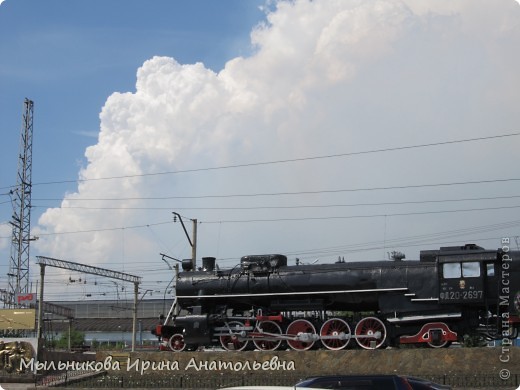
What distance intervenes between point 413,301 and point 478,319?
87.9 inches

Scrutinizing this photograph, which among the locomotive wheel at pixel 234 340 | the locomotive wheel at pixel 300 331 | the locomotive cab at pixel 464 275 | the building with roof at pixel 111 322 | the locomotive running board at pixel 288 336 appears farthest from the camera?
the building with roof at pixel 111 322

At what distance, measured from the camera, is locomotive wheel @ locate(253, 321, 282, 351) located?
2362 centimetres

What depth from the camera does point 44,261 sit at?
46156 mm

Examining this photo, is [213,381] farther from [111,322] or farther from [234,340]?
[111,322]

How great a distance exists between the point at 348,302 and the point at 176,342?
681cm

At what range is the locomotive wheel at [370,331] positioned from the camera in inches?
876

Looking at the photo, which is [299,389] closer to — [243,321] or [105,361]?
[243,321]

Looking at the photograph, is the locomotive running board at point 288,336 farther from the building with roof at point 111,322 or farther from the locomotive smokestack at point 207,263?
the building with roof at point 111,322

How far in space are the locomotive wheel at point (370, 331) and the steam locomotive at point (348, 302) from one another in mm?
35

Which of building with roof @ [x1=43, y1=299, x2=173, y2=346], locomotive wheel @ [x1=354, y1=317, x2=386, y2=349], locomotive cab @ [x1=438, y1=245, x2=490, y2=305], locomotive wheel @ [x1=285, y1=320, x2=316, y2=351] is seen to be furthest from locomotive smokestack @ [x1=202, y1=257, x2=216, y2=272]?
building with roof @ [x1=43, y1=299, x2=173, y2=346]

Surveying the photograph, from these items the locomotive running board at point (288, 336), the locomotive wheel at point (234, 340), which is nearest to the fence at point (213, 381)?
the locomotive running board at point (288, 336)

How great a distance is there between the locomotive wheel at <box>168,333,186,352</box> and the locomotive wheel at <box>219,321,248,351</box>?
1.66 m

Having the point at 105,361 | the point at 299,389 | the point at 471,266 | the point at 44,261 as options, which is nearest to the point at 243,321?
the point at 105,361

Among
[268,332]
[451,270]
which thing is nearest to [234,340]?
[268,332]
